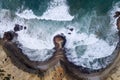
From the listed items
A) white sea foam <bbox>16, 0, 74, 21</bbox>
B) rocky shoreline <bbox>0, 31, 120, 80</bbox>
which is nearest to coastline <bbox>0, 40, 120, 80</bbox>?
rocky shoreline <bbox>0, 31, 120, 80</bbox>

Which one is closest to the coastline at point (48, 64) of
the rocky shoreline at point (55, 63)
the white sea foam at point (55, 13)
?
the rocky shoreline at point (55, 63)

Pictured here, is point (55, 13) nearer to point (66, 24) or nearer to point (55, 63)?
point (66, 24)

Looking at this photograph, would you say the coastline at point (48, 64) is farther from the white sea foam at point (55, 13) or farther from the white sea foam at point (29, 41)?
the white sea foam at point (55, 13)

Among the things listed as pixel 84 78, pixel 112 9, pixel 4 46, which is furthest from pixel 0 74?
pixel 112 9

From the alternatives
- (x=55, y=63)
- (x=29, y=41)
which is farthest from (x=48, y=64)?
(x=29, y=41)

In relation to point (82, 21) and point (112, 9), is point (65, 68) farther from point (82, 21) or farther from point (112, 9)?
point (112, 9)

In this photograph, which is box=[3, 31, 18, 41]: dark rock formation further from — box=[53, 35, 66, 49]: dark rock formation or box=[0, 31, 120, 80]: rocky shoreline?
box=[53, 35, 66, 49]: dark rock formation

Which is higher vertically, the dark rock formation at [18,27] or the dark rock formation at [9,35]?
the dark rock formation at [18,27]
